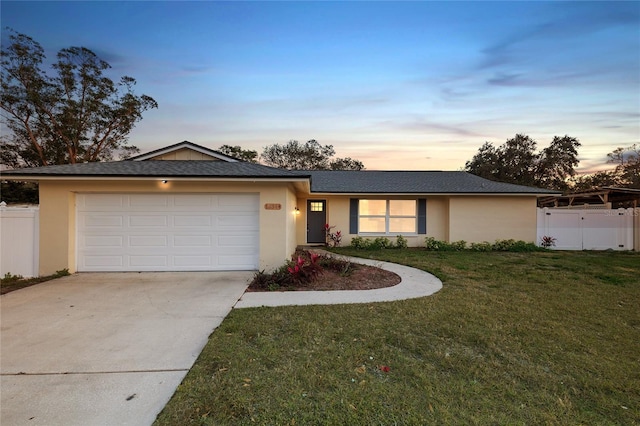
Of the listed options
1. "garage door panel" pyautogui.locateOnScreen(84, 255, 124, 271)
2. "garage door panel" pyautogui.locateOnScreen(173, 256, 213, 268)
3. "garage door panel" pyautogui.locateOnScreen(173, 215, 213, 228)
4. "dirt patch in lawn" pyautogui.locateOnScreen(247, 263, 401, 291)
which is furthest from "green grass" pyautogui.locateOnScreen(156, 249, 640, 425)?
"garage door panel" pyautogui.locateOnScreen(84, 255, 124, 271)

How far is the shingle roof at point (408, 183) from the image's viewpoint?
1284 cm

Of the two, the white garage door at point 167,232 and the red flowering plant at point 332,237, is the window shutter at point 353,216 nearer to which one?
the red flowering plant at point 332,237

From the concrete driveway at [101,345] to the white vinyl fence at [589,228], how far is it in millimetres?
13883

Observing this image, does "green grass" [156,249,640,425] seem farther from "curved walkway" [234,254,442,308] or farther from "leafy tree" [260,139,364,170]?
"leafy tree" [260,139,364,170]

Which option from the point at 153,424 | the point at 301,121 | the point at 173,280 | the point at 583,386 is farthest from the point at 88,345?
the point at 301,121

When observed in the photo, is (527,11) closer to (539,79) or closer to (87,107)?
(539,79)

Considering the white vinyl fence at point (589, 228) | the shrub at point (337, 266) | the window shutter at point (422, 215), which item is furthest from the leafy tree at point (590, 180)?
the shrub at point (337, 266)

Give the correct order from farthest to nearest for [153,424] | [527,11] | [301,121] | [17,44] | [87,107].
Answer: [87,107] < [17,44] < [301,121] < [527,11] < [153,424]

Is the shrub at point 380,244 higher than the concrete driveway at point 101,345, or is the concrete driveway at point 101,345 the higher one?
the shrub at point 380,244

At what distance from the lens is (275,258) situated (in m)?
7.89

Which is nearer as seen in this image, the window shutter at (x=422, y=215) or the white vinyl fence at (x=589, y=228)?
the white vinyl fence at (x=589, y=228)

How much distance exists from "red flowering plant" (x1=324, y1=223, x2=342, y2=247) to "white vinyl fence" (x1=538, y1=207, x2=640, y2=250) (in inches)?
355

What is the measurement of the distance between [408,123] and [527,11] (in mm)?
6049

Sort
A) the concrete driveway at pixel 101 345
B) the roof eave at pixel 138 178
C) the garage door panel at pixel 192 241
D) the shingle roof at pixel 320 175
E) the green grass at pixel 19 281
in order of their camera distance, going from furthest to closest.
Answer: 1. the garage door panel at pixel 192 241
2. the shingle roof at pixel 320 175
3. the roof eave at pixel 138 178
4. the green grass at pixel 19 281
5. the concrete driveway at pixel 101 345
